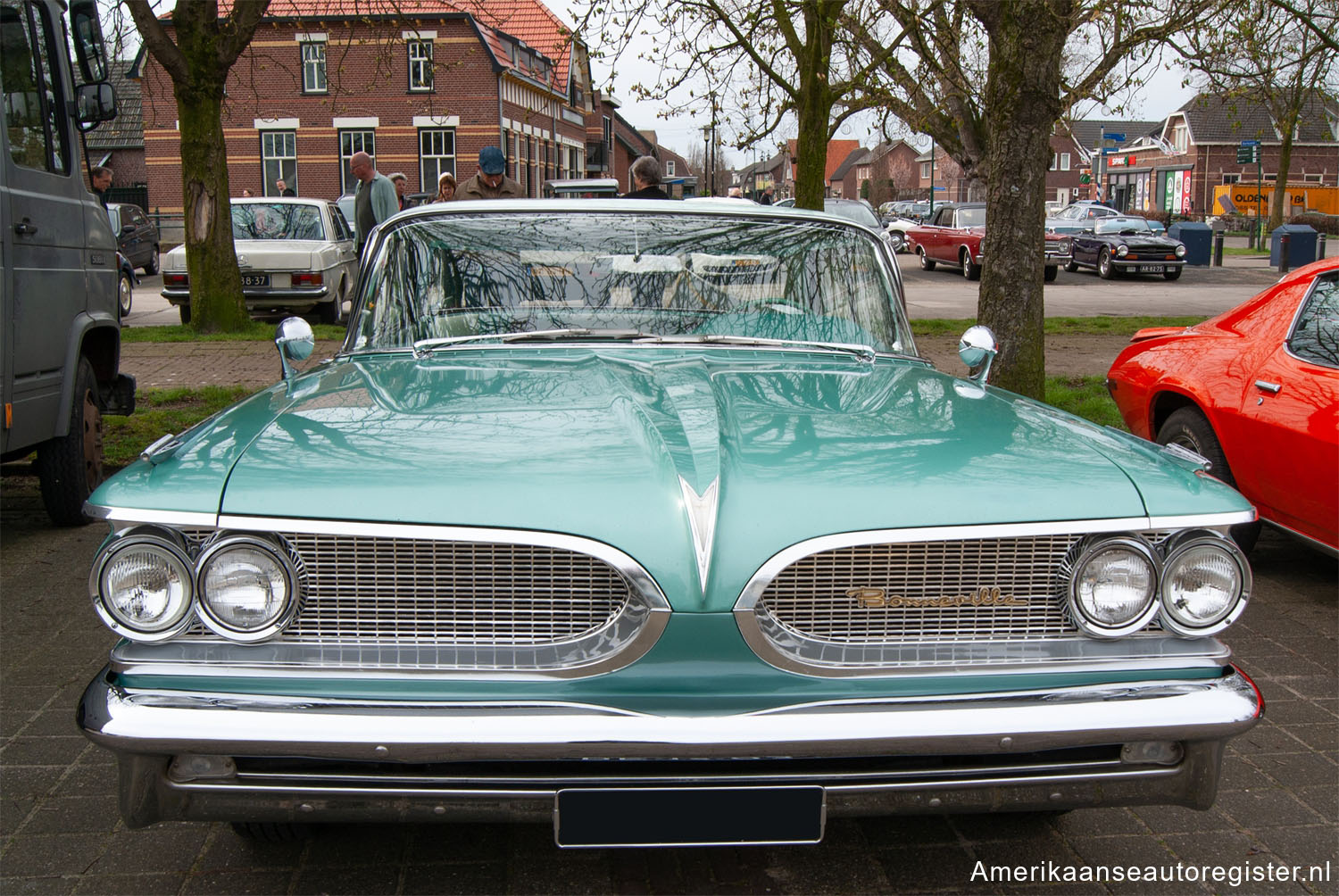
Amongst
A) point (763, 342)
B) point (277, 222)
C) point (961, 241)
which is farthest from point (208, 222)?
point (961, 241)

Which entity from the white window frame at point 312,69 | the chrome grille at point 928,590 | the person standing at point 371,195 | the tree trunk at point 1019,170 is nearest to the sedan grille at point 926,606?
the chrome grille at point 928,590

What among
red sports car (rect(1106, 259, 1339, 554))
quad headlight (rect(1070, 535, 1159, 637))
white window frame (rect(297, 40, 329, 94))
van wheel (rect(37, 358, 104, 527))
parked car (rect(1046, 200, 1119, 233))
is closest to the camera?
quad headlight (rect(1070, 535, 1159, 637))

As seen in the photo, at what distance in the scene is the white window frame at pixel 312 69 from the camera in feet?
128

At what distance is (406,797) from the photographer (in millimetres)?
2240

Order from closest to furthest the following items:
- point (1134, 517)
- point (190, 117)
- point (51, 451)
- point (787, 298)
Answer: point (1134, 517) → point (787, 298) → point (51, 451) → point (190, 117)

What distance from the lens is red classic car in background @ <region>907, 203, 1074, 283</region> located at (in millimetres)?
26422

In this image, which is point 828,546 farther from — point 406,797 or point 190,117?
point 190,117

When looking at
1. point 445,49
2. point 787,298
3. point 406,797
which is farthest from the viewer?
point 445,49

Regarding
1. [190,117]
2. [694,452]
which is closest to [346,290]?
[190,117]

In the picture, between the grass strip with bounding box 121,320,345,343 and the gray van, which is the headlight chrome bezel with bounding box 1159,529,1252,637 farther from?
the grass strip with bounding box 121,320,345,343

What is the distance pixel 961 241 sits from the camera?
27281mm

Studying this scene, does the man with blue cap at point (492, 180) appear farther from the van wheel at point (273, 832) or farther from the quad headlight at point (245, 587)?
→ the quad headlight at point (245, 587)

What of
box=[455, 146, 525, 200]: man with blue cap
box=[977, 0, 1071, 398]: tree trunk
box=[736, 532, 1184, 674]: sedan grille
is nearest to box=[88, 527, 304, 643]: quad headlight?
box=[736, 532, 1184, 674]: sedan grille

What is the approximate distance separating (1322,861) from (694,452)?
1.88 meters
